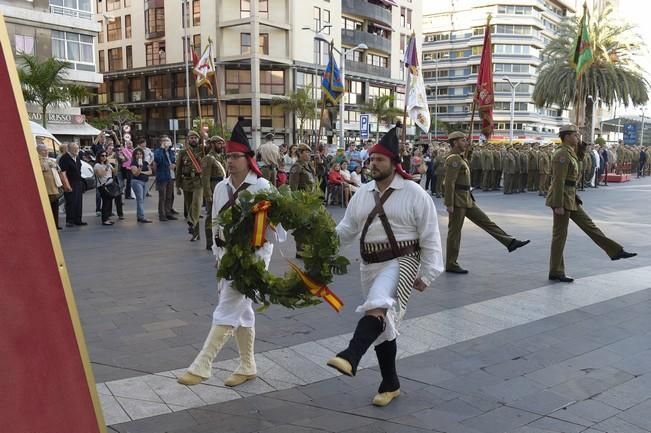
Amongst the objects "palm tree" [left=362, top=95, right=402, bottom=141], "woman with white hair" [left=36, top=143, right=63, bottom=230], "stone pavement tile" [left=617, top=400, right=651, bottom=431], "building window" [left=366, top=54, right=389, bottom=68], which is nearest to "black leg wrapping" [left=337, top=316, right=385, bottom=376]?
"stone pavement tile" [left=617, top=400, right=651, bottom=431]

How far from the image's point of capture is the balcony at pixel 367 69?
53969 mm

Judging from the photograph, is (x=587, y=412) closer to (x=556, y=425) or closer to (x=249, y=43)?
(x=556, y=425)

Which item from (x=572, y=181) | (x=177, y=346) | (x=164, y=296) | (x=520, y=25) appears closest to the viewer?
(x=177, y=346)

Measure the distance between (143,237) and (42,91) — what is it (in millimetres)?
18966

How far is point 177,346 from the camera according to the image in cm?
523

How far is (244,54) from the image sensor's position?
152 ft

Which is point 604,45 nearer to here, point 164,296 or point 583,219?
point 583,219

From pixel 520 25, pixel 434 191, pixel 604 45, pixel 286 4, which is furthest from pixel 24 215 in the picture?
pixel 520 25

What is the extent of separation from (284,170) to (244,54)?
99.9 ft

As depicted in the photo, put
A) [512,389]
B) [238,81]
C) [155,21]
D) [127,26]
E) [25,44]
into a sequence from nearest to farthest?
[512,389]
[25,44]
[238,81]
[155,21]
[127,26]

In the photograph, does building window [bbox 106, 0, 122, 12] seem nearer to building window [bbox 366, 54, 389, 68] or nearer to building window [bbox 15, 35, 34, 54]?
building window [bbox 366, 54, 389, 68]

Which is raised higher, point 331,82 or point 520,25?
point 520,25

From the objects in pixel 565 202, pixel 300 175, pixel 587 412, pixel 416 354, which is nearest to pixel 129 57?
pixel 300 175

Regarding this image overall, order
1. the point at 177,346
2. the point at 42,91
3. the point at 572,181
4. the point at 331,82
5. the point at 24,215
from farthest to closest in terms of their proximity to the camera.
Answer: the point at 42,91
the point at 331,82
the point at 572,181
the point at 177,346
the point at 24,215
